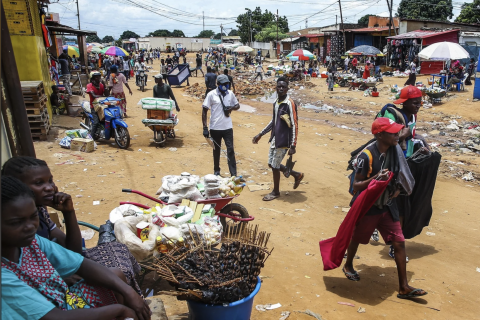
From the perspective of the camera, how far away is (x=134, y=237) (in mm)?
3592

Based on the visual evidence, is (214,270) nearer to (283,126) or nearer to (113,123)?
(283,126)

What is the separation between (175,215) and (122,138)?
20.0 feet

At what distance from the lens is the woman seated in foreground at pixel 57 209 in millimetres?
2580

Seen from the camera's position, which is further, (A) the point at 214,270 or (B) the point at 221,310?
(A) the point at 214,270

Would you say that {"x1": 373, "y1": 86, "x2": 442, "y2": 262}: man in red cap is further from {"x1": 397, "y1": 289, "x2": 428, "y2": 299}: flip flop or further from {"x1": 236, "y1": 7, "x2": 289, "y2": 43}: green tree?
{"x1": 236, "y1": 7, "x2": 289, "y2": 43}: green tree

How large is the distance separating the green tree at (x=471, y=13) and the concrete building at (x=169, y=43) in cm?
4911

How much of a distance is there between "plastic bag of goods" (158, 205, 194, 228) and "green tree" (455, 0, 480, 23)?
42808mm

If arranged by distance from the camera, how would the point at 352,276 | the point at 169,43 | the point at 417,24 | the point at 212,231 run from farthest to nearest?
the point at 169,43, the point at 417,24, the point at 352,276, the point at 212,231

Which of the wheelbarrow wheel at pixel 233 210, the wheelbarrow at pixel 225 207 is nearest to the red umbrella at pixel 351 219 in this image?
the wheelbarrow at pixel 225 207

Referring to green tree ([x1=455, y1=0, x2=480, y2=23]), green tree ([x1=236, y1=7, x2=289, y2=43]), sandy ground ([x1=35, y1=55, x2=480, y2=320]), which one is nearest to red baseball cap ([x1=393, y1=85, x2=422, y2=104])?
sandy ground ([x1=35, y1=55, x2=480, y2=320])

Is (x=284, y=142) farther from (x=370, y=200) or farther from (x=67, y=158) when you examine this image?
(x=67, y=158)

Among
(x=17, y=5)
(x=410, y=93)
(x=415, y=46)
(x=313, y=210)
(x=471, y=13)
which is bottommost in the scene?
(x=313, y=210)

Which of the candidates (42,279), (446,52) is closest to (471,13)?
(446,52)

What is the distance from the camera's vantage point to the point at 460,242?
5.59 m
